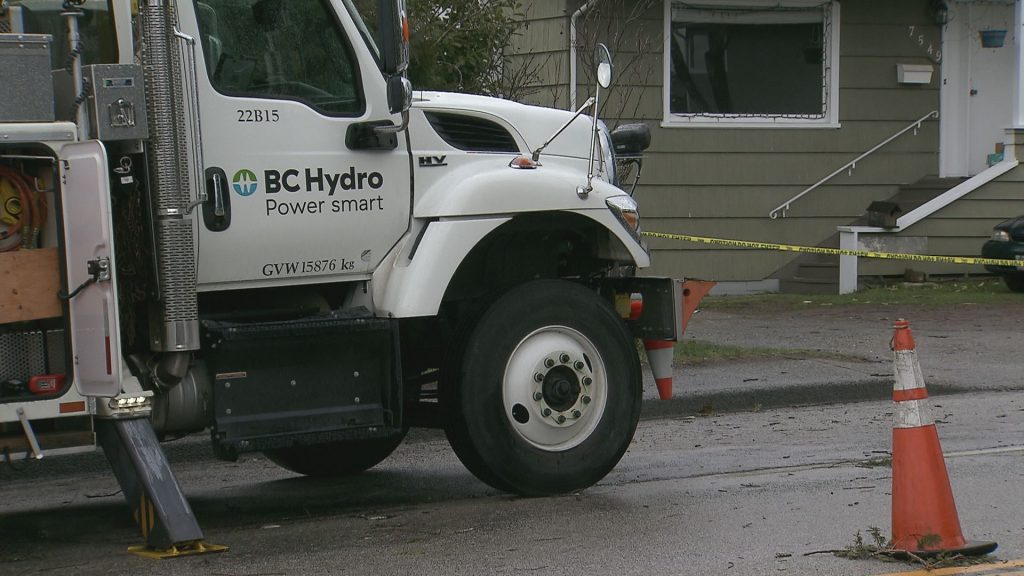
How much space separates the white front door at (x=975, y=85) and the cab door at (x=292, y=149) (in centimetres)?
1361

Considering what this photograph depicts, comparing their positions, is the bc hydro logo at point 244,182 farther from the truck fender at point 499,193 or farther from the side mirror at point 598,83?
the side mirror at point 598,83

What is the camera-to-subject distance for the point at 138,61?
5945mm

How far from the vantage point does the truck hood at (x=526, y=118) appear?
7.24 m

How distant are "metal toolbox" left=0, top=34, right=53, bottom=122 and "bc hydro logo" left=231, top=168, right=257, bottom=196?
969 millimetres

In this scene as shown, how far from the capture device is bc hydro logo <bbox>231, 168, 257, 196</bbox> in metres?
6.36

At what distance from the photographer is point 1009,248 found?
56.5ft

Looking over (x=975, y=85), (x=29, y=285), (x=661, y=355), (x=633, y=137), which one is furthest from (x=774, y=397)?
(x=975, y=85)

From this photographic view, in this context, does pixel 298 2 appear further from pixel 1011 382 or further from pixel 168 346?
pixel 1011 382

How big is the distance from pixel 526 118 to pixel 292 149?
1459 mm

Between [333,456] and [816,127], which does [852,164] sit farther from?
[333,456]

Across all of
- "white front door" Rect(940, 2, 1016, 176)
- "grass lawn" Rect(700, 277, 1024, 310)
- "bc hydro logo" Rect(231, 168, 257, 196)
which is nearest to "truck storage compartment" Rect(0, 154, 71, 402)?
"bc hydro logo" Rect(231, 168, 257, 196)

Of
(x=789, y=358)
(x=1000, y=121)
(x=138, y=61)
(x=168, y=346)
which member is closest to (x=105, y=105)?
(x=138, y=61)

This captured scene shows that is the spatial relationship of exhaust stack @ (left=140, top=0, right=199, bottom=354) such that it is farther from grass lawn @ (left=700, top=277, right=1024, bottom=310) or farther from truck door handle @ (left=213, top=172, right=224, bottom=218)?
grass lawn @ (left=700, top=277, right=1024, bottom=310)

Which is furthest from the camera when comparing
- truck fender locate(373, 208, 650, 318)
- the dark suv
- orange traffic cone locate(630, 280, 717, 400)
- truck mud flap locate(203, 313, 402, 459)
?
the dark suv
